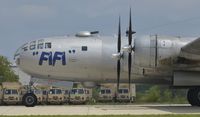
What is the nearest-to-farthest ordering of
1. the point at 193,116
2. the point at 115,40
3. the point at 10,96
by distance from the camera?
the point at 193,116
the point at 115,40
the point at 10,96

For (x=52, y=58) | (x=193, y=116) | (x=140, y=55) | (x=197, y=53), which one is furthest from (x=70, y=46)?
(x=193, y=116)

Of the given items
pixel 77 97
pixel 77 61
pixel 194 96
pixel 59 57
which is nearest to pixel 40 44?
pixel 59 57

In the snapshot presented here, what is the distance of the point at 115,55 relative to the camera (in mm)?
29078

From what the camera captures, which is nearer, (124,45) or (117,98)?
(124,45)

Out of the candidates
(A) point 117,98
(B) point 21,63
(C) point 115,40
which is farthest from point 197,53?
(A) point 117,98

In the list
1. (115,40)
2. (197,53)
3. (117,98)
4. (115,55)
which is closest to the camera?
(197,53)

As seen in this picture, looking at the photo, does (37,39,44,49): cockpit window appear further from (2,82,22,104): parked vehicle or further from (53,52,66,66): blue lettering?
(2,82,22,104): parked vehicle

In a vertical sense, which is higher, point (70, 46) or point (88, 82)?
point (70, 46)

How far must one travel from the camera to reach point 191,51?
2670cm

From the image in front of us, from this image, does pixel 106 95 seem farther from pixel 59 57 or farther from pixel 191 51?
pixel 191 51

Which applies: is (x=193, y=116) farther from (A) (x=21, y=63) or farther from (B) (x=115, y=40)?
(A) (x=21, y=63)

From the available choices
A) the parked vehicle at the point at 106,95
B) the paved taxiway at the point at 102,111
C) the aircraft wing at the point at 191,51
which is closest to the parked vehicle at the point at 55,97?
the parked vehicle at the point at 106,95

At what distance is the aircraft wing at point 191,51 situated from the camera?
2602 cm

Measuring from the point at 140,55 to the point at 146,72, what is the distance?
2428 millimetres
